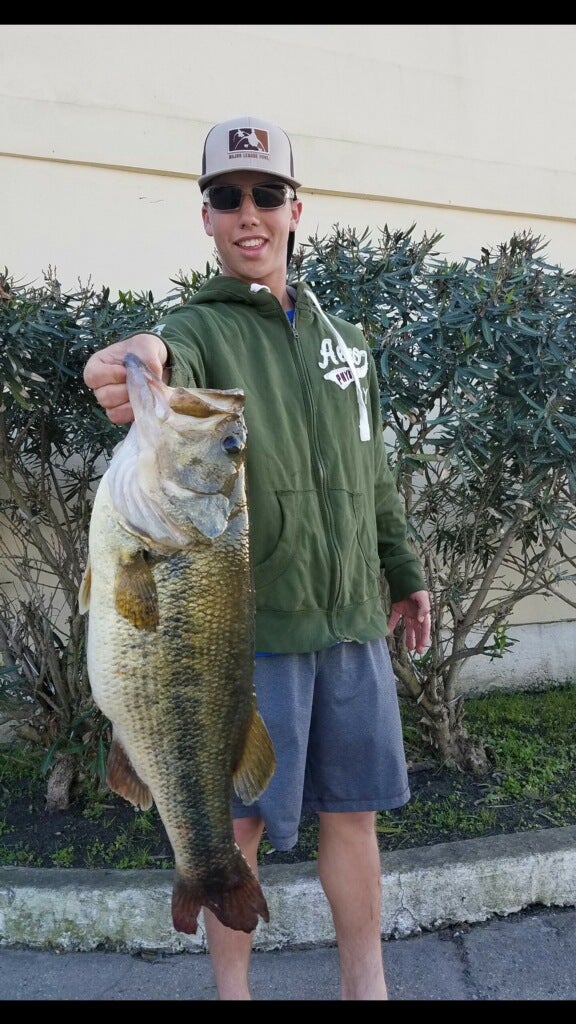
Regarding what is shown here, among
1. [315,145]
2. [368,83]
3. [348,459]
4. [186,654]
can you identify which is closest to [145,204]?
[315,145]

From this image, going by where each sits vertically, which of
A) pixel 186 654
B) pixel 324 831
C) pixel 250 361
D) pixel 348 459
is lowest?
pixel 324 831

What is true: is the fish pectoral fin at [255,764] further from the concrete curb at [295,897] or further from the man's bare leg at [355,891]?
Answer: the concrete curb at [295,897]

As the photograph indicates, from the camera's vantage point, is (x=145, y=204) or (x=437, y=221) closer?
(x=145, y=204)

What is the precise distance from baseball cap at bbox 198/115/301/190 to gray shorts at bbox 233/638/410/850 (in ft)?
4.32

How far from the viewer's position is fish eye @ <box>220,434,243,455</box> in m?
1.73

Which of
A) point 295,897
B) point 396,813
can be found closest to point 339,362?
point 295,897

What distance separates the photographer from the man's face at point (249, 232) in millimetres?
2264

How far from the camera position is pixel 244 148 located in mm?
2197

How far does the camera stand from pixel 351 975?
8.13 ft

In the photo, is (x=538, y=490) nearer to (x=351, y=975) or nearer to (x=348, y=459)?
(x=348, y=459)

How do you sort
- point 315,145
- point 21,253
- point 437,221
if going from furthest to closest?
point 437,221
point 315,145
point 21,253

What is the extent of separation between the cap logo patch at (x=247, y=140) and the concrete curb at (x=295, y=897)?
8.34ft

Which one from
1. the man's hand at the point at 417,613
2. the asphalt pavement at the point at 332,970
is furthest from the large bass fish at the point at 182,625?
the asphalt pavement at the point at 332,970

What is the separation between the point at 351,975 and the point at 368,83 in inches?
199
